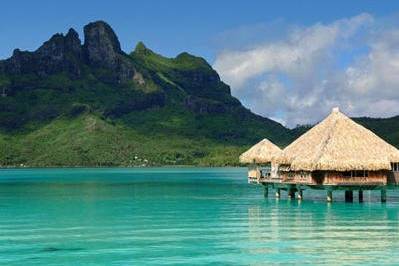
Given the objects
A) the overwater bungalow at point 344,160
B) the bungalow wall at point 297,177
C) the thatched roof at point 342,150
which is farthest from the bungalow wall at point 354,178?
the bungalow wall at point 297,177

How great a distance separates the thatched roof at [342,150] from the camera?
46.2 metres

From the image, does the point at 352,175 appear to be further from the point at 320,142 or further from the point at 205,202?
the point at 205,202

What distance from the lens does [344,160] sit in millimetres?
46219

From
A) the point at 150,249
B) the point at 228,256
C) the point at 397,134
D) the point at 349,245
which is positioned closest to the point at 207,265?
the point at 228,256

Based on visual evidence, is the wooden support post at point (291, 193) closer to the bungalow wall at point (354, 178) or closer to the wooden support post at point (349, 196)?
the wooden support post at point (349, 196)

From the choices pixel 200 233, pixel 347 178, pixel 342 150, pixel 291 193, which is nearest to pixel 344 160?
pixel 342 150

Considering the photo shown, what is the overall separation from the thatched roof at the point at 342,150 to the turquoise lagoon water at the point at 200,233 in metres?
2.77

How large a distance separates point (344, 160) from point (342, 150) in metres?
0.76

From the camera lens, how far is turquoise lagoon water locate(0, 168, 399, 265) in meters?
25.9

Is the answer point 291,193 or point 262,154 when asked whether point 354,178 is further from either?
point 262,154

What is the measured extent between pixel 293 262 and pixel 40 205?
30.6 m

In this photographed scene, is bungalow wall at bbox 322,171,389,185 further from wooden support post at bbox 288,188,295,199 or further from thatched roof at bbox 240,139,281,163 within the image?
thatched roof at bbox 240,139,281,163

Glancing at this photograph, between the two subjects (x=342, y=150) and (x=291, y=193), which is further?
(x=291, y=193)

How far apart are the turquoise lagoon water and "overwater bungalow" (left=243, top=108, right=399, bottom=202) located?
1.67 metres
